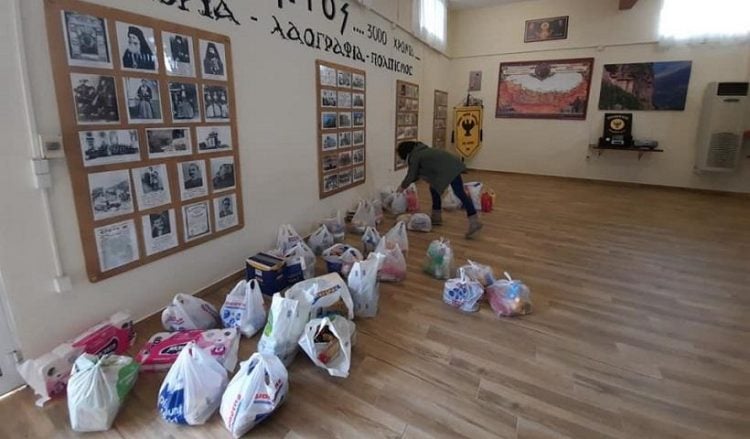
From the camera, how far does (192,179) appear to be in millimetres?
2246

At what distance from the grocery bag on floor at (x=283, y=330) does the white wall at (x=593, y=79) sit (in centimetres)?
660

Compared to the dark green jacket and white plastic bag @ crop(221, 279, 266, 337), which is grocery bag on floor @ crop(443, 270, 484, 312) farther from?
the dark green jacket

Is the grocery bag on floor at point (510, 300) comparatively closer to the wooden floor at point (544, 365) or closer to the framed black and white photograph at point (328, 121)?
the wooden floor at point (544, 365)

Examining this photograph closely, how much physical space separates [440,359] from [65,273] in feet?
6.30

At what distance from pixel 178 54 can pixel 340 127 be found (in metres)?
1.89

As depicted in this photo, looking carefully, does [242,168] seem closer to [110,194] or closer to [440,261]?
[110,194]

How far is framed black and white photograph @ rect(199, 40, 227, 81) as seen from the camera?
222 cm

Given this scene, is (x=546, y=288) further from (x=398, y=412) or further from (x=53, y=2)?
(x=53, y=2)

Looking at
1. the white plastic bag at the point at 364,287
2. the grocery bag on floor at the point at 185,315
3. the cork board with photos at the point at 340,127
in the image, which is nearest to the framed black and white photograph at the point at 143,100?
the grocery bag on floor at the point at 185,315

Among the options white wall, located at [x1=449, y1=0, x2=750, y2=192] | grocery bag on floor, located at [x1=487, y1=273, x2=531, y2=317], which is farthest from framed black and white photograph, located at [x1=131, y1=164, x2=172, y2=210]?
white wall, located at [x1=449, y1=0, x2=750, y2=192]

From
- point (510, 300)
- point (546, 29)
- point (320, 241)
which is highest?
point (546, 29)

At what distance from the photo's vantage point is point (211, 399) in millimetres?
1434

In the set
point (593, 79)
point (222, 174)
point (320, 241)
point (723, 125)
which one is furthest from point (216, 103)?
point (723, 125)

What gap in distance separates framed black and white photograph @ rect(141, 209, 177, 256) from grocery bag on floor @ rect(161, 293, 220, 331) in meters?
0.35
